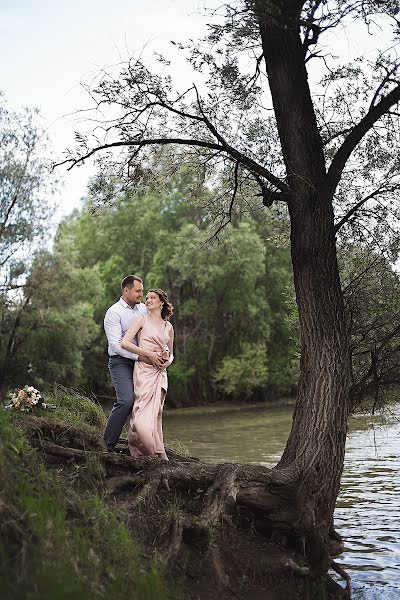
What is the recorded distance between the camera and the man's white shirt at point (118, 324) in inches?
369

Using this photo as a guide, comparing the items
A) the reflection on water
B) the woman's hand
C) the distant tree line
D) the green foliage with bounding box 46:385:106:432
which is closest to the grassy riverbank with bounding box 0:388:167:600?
the woman's hand

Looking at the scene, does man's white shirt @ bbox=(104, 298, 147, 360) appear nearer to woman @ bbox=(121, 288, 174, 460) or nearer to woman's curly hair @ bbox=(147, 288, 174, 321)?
woman @ bbox=(121, 288, 174, 460)

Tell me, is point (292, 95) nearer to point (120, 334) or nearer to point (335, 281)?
point (335, 281)

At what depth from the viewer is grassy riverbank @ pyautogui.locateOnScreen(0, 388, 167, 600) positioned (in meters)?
4.41

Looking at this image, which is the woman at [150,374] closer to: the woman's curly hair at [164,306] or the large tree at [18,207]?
the woman's curly hair at [164,306]

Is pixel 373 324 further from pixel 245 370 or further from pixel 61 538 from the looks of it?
pixel 245 370

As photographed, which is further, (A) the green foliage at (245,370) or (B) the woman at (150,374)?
(A) the green foliage at (245,370)

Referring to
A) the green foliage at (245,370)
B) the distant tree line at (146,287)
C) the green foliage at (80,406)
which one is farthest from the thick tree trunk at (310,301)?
the green foliage at (245,370)

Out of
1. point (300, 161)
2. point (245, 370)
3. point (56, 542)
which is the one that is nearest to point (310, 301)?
point (300, 161)

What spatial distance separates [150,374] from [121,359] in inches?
16.6

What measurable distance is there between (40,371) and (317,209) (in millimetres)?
27372

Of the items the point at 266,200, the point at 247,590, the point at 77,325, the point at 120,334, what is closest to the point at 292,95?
the point at 266,200

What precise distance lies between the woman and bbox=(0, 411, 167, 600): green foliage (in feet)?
7.43

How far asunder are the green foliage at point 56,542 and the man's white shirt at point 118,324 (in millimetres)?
2526
